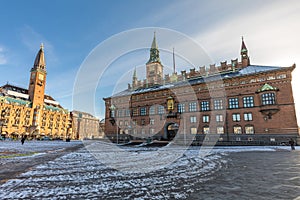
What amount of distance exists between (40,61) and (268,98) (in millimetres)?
102882

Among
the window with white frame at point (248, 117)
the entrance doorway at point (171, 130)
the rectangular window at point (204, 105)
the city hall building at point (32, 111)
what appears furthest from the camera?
the city hall building at point (32, 111)

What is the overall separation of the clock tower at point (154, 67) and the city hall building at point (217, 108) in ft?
20.3

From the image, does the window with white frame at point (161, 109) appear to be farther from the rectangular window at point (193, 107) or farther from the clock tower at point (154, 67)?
the clock tower at point (154, 67)

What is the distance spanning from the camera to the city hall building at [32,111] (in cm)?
7675

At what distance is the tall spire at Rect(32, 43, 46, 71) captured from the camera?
91.8 metres

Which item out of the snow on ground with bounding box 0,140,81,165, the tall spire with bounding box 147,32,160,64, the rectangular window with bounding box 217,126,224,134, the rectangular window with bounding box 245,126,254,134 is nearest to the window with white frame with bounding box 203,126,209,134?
the rectangular window with bounding box 217,126,224,134

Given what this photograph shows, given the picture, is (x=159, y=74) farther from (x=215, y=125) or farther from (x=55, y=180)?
(x=55, y=180)

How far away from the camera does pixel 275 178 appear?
24.0ft

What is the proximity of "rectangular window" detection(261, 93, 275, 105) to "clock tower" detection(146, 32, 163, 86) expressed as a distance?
3584 cm

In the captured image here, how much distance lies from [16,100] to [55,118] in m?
22.2

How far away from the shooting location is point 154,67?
6925cm

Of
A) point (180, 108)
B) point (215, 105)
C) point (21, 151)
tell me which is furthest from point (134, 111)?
point (21, 151)

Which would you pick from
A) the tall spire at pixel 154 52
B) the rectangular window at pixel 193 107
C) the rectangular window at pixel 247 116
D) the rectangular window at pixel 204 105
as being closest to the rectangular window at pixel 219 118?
the rectangular window at pixel 204 105

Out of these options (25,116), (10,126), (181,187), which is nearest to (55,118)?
(25,116)
